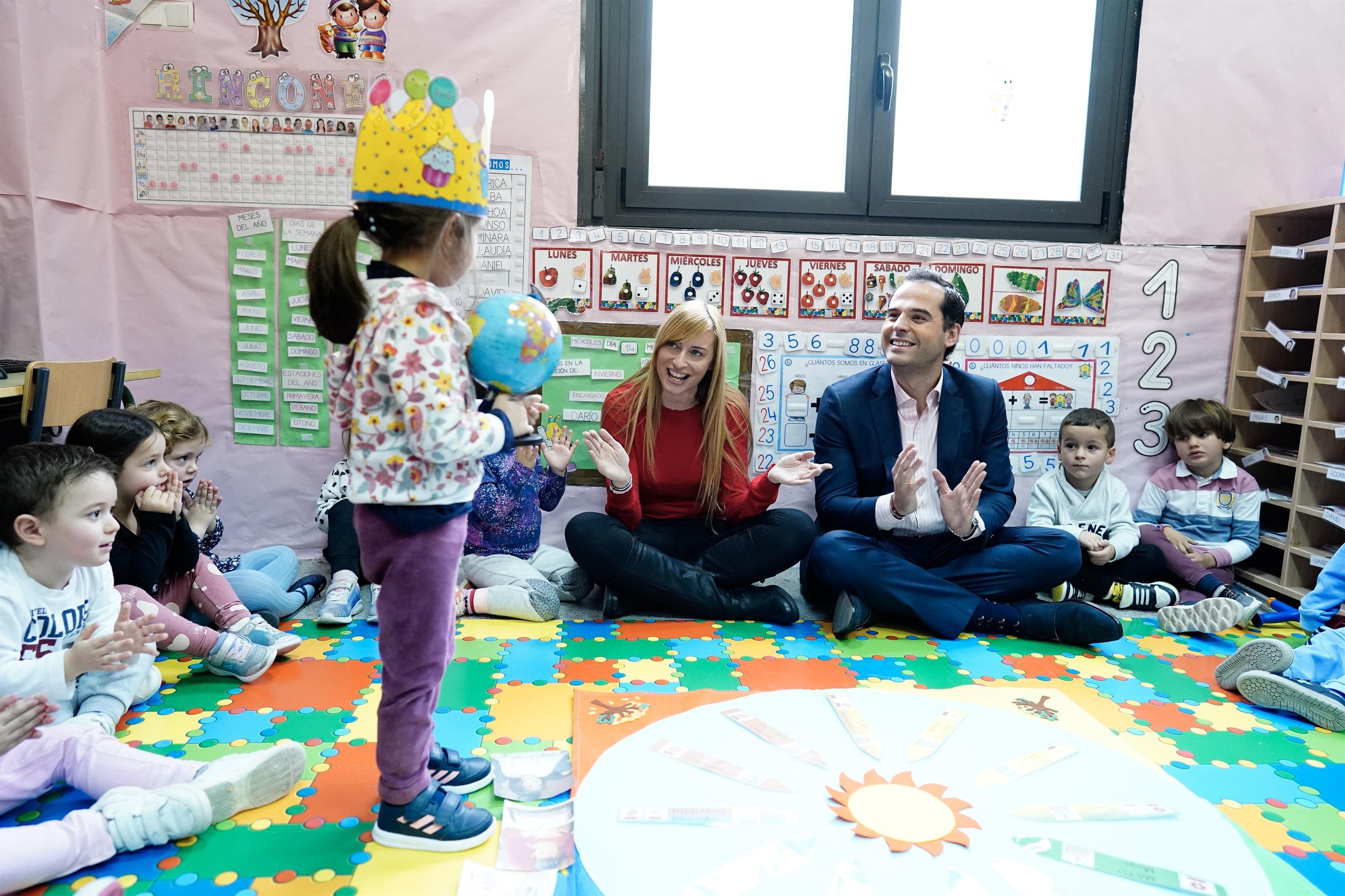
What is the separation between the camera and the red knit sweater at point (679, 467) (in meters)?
2.84

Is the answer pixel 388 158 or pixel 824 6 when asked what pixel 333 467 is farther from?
pixel 824 6

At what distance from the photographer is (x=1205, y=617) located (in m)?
2.67

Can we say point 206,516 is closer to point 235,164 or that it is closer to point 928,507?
point 235,164

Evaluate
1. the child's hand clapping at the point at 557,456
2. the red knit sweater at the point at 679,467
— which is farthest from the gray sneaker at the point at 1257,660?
the child's hand clapping at the point at 557,456

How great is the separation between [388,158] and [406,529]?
589mm

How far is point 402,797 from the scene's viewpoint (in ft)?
4.89

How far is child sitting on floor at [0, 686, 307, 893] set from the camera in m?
1.36

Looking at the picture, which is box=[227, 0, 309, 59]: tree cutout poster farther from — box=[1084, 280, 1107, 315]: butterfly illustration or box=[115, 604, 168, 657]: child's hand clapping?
box=[1084, 280, 1107, 315]: butterfly illustration

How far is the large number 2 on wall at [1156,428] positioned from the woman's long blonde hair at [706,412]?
168cm

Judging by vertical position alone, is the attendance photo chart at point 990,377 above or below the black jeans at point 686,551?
above

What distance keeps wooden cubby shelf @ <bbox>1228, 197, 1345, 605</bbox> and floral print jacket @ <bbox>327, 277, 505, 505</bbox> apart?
9.36ft

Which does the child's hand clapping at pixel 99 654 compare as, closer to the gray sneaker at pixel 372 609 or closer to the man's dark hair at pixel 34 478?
the man's dark hair at pixel 34 478

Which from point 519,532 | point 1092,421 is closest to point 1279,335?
point 1092,421

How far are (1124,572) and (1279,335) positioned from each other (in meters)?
1.04
